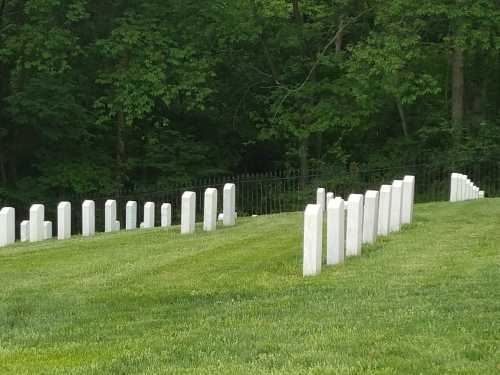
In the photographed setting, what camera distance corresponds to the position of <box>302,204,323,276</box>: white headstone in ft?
31.6

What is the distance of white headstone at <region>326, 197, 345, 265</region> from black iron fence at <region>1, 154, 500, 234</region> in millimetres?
15043

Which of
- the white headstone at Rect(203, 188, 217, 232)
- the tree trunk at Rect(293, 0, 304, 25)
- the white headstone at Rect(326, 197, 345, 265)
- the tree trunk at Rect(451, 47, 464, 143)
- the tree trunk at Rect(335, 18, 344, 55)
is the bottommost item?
the white headstone at Rect(203, 188, 217, 232)

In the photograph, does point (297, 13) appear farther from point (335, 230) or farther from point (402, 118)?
point (335, 230)

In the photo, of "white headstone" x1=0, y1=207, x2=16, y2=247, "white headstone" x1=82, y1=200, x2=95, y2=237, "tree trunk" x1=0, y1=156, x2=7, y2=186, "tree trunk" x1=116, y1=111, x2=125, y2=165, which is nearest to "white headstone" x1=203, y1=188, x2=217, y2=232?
"white headstone" x1=82, y1=200, x2=95, y2=237

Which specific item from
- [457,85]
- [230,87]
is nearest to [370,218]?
[457,85]

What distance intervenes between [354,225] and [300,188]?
1770 cm

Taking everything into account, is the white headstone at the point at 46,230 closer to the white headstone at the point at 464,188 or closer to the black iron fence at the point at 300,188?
the black iron fence at the point at 300,188

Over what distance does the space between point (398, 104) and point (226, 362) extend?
29.8m

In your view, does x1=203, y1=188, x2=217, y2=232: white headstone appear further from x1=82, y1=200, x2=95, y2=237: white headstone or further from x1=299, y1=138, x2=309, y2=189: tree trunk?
x1=299, y1=138, x2=309, y2=189: tree trunk

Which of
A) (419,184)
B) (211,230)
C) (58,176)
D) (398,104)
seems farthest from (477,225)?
(398,104)

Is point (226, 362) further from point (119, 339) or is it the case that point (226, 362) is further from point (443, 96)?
point (443, 96)

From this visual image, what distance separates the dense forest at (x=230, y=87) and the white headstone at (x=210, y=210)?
14795mm

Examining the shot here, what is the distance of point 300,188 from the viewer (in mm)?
28266

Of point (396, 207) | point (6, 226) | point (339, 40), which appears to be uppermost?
point (339, 40)
